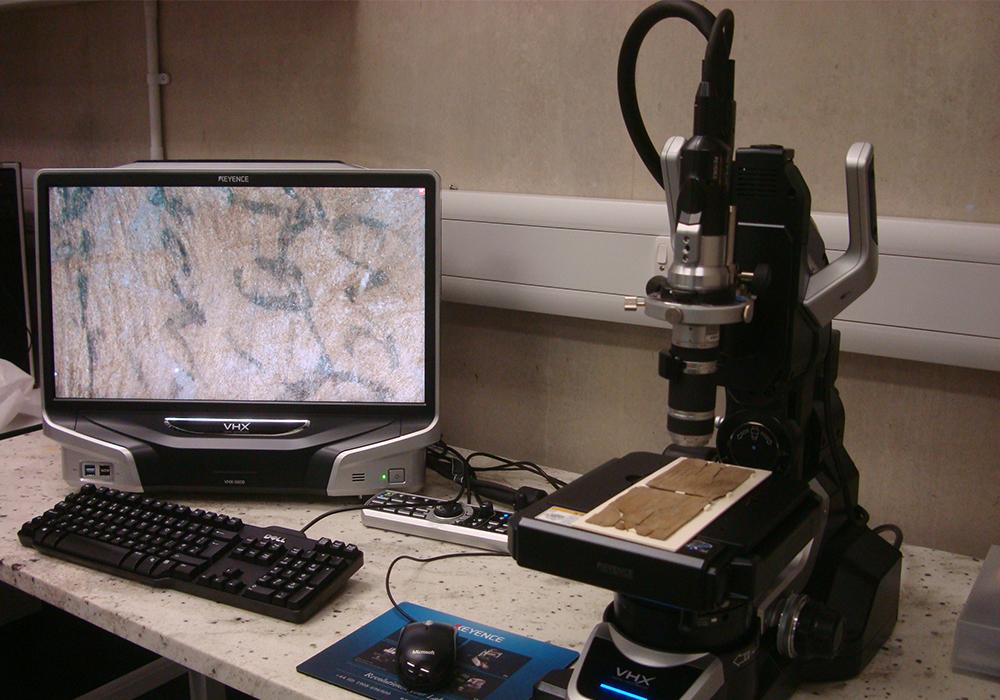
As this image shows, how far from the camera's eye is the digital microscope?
791 mm

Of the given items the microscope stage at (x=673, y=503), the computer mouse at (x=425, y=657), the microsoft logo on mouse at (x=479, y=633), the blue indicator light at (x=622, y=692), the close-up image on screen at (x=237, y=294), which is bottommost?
the microsoft logo on mouse at (x=479, y=633)

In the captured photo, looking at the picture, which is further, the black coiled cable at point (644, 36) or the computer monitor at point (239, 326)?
the computer monitor at point (239, 326)

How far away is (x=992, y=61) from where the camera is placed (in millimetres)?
1156

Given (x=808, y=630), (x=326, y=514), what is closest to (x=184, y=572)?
(x=326, y=514)

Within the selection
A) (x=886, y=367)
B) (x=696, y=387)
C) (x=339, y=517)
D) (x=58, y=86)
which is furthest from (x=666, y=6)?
(x=58, y=86)

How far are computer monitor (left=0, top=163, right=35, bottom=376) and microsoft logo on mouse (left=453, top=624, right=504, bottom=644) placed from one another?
125 centimetres

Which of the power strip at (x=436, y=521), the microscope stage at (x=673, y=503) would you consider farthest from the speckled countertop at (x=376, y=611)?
the microscope stage at (x=673, y=503)

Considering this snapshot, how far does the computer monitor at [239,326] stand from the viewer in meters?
1.36

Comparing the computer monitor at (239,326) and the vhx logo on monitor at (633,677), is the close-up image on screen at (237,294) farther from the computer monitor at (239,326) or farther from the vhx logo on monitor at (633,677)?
the vhx logo on monitor at (633,677)

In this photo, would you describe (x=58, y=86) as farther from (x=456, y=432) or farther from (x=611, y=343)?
(x=611, y=343)

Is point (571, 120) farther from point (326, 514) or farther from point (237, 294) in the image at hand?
point (326, 514)

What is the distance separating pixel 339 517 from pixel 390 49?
2.64 ft

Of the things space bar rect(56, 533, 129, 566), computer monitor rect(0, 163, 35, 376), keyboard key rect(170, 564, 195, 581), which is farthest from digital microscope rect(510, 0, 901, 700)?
computer monitor rect(0, 163, 35, 376)

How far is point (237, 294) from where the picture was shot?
1387 mm
